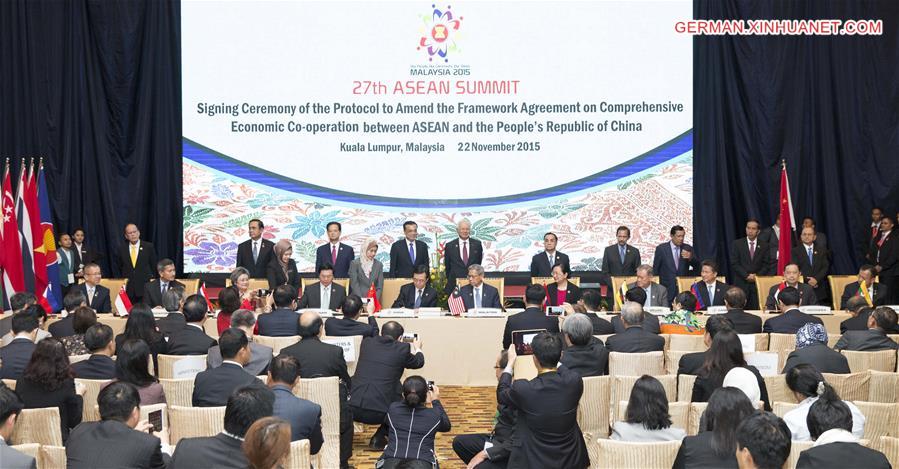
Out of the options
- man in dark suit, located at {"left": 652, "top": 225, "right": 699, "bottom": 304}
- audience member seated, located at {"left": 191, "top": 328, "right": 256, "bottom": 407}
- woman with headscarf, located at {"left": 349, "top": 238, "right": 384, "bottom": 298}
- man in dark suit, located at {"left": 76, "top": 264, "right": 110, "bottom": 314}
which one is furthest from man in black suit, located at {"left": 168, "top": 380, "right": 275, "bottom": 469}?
man in dark suit, located at {"left": 652, "top": 225, "right": 699, "bottom": 304}

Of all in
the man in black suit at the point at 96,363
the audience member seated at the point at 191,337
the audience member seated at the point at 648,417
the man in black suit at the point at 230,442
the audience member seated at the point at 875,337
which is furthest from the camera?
the audience member seated at the point at 875,337

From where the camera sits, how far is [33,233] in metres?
11.3

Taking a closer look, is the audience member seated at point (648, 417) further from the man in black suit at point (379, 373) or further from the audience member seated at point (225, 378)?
the man in black suit at point (379, 373)

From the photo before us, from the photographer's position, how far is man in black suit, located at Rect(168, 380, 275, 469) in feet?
12.7

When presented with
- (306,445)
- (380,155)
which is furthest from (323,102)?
(306,445)

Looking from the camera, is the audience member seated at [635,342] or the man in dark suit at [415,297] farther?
the man in dark suit at [415,297]

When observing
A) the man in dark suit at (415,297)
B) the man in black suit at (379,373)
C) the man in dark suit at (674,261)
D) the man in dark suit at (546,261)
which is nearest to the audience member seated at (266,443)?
the man in black suit at (379,373)

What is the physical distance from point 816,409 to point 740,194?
30.0 ft

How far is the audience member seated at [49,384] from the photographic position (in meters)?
5.30

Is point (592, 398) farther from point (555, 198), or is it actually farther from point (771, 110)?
point (771, 110)

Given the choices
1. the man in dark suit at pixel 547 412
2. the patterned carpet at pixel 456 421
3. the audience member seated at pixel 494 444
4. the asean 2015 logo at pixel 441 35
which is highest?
the asean 2015 logo at pixel 441 35

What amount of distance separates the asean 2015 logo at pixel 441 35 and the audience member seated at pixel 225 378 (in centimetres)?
746

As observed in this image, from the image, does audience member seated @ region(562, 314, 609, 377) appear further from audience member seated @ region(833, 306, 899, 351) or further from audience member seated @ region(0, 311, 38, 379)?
audience member seated @ region(0, 311, 38, 379)

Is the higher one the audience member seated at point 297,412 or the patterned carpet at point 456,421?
the audience member seated at point 297,412
